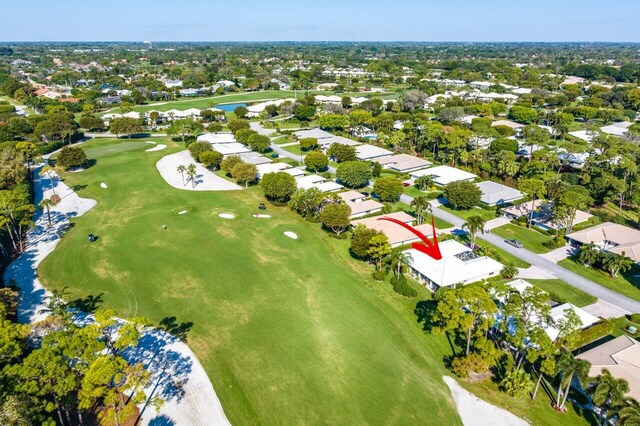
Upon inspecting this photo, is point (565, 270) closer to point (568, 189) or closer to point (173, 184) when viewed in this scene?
point (568, 189)

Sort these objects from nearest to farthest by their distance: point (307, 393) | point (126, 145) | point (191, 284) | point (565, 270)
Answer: point (307, 393) < point (191, 284) < point (565, 270) < point (126, 145)

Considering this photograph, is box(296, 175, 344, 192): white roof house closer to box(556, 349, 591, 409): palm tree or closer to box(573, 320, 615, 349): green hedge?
box(573, 320, 615, 349): green hedge

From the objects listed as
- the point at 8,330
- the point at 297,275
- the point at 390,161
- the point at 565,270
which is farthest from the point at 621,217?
the point at 8,330

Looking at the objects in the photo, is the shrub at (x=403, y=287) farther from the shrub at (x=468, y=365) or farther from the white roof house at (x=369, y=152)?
the white roof house at (x=369, y=152)

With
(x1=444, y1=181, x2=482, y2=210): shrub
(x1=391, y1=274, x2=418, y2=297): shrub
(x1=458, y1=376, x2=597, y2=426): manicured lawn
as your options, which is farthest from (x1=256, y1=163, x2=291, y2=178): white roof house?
(x1=458, y1=376, x2=597, y2=426): manicured lawn

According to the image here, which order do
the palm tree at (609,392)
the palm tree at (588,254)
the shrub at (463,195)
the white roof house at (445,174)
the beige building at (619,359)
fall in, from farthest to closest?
the white roof house at (445,174), the shrub at (463,195), the palm tree at (588,254), the beige building at (619,359), the palm tree at (609,392)

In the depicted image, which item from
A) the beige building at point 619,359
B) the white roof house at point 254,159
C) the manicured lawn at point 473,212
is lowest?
the manicured lawn at point 473,212

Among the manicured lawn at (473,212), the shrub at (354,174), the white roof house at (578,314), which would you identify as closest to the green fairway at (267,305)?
the white roof house at (578,314)
